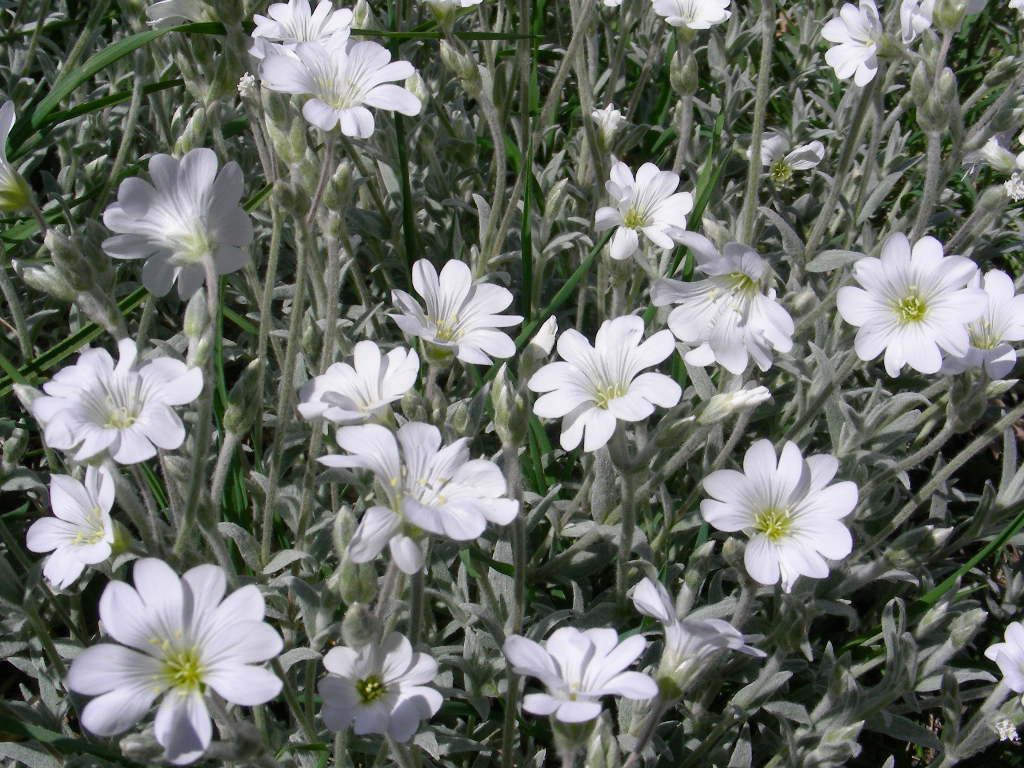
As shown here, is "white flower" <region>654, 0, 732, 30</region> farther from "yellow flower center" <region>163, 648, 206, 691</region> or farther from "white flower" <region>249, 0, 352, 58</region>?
"yellow flower center" <region>163, 648, 206, 691</region>

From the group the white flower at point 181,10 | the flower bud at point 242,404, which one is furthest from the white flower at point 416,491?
the white flower at point 181,10

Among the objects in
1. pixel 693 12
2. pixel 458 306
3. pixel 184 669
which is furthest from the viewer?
pixel 693 12

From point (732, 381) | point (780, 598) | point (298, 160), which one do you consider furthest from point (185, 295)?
point (780, 598)

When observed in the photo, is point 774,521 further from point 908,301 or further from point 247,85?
point 247,85

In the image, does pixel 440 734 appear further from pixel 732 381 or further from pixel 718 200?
pixel 718 200

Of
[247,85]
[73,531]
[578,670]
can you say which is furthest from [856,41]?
[73,531]

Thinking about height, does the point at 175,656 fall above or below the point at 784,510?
above

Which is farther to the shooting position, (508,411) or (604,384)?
(604,384)

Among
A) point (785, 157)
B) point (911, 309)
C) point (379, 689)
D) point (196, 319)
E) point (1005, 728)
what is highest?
point (196, 319)
